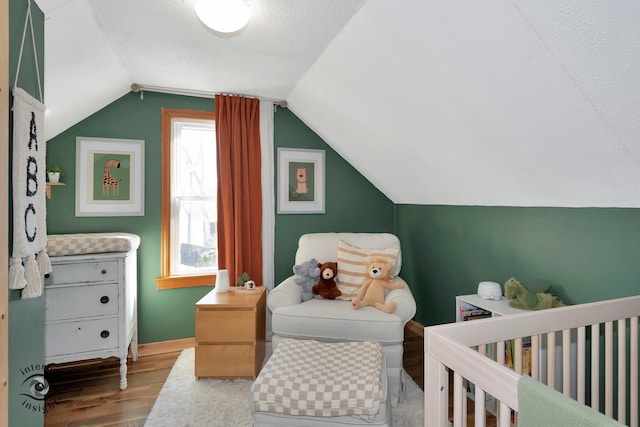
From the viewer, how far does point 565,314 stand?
1053 mm

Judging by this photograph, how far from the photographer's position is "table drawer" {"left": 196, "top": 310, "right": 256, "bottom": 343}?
7.07 ft

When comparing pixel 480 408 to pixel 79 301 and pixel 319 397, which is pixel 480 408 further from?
pixel 79 301

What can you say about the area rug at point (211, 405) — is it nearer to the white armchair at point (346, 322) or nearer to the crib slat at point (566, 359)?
the white armchair at point (346, 322)

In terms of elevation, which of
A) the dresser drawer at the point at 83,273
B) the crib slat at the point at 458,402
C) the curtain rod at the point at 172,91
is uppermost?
the curtain rod at the point at 172,91

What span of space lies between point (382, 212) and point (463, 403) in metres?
2.66

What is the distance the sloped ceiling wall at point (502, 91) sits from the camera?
3.41 feet

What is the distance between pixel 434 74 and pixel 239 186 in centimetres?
185

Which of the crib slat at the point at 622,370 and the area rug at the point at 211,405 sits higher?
the crib slat at the point at 622,370

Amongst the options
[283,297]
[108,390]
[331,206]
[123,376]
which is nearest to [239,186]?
[331,206]

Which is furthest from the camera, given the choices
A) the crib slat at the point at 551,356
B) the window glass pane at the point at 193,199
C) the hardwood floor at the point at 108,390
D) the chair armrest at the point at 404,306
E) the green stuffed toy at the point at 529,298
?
the window glass pane at the point at 193,199

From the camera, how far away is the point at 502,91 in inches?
53.6

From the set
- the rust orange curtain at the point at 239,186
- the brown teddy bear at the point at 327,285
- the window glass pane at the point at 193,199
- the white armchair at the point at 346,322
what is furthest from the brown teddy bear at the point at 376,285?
the window glass pane at the point at 193,199

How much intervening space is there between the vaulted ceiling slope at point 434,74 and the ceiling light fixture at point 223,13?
143mm

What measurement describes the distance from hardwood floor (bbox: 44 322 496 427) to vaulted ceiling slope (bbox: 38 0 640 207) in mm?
1479
